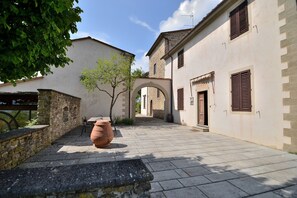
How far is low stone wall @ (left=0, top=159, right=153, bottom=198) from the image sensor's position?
130 centimetres

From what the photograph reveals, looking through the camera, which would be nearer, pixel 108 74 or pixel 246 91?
pixel 246 91

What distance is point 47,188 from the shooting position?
4.28ft

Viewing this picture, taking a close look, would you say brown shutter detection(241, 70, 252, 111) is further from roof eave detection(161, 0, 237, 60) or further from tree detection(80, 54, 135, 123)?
tree detection(80, 54, 135, 123)

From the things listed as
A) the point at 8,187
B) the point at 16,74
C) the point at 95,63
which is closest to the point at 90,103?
the point at 95,63

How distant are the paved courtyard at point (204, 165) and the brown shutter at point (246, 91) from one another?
4.58 feet

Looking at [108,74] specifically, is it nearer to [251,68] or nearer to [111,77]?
[111,77]

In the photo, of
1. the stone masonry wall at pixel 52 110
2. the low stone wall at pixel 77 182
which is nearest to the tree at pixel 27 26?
the low stone wall at pixel 77 182

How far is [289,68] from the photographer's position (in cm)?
472

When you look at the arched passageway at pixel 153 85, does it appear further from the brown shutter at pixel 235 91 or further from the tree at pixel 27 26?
the tree at pixel 27 26

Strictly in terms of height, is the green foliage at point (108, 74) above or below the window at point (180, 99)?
above

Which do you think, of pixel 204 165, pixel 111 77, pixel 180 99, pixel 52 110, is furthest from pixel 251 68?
pixel 111 77

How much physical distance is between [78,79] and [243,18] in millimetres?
9721

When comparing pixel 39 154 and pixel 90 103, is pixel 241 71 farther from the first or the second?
pixel 90 103

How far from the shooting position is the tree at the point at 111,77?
10.8 meters
